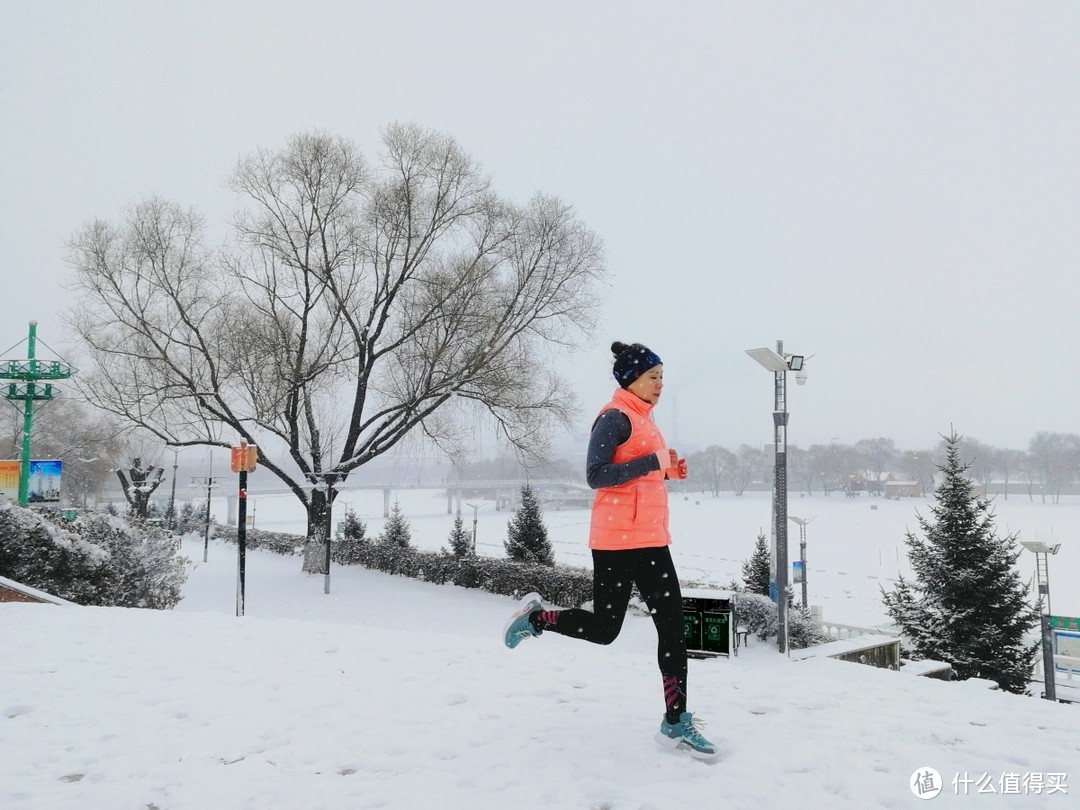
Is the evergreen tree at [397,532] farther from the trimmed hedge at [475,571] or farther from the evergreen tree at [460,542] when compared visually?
the evergreen tree at [460,542]

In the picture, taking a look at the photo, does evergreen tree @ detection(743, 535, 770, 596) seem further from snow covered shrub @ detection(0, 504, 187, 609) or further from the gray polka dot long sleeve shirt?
the gray polka dot long sleeve shirt

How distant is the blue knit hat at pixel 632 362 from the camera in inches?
146

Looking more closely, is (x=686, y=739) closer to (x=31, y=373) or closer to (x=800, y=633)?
(x=800, y=633)

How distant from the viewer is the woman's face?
12.1ft

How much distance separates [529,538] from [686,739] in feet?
56.8

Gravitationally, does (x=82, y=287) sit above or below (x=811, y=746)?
above

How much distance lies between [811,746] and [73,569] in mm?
10247

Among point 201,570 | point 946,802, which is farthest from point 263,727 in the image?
point 201,570

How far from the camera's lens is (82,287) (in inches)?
762

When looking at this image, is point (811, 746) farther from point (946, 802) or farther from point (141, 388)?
point (141, 388)

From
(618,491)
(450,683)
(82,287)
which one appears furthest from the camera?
(82,287)

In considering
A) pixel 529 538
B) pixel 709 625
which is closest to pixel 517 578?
pixel 529 538

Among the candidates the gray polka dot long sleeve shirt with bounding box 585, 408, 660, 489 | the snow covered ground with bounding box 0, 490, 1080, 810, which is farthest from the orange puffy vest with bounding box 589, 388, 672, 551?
the snow covered ground with bounding box 0, 490, 1080, 810

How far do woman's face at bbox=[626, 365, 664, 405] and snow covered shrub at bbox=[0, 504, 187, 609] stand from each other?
9596mm
